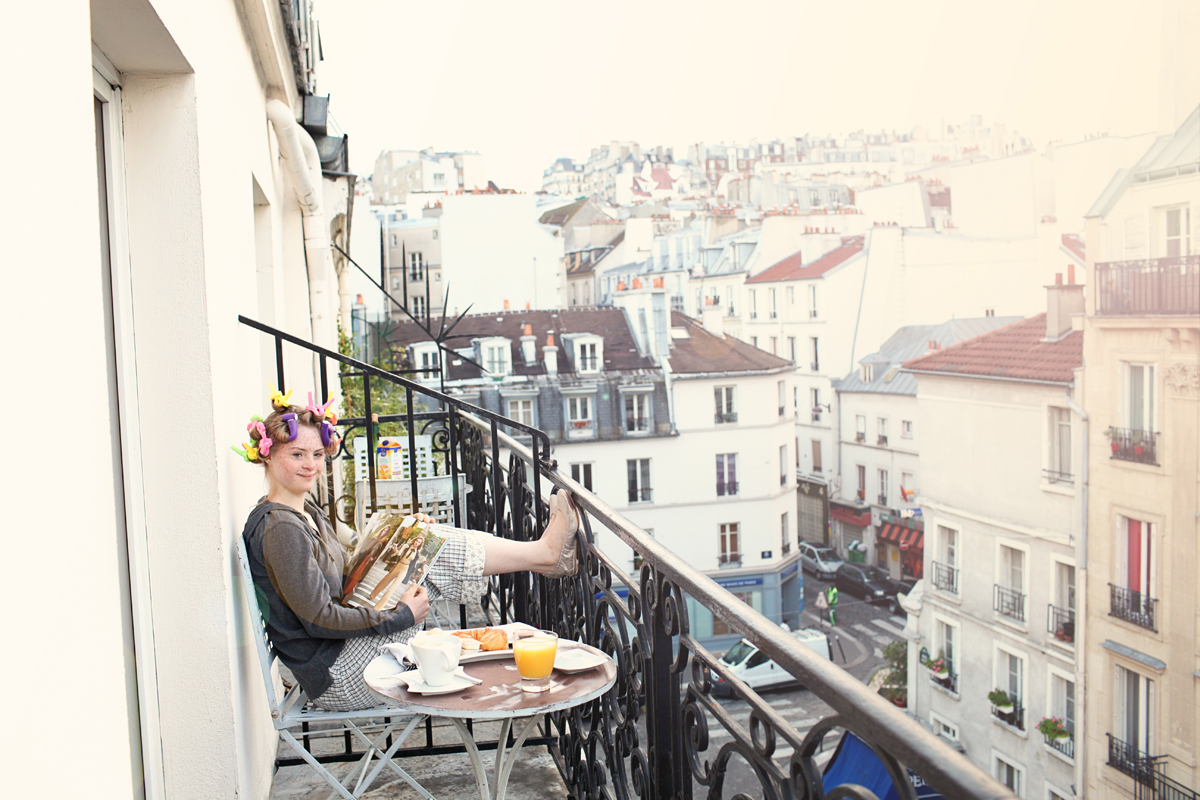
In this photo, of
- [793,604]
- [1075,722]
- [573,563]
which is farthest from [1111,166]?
[573,563]

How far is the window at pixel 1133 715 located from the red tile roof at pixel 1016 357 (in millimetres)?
6614

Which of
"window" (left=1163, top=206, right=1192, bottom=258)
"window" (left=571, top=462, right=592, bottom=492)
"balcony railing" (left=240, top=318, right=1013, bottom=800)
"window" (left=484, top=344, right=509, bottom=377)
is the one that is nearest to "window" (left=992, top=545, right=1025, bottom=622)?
"window" (left=571, top=462, right=592, bottom=492)

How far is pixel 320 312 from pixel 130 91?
424 cm

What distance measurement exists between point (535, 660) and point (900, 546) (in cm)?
2949

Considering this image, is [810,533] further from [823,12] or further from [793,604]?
[823,12]

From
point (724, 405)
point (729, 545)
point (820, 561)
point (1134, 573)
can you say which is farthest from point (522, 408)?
point (1134, 573)

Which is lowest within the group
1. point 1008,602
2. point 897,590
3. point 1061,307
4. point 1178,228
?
point 897,590

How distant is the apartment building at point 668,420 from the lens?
79.1 ft

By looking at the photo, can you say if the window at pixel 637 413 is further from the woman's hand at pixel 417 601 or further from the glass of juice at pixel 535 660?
the glass of juice at pixel 535 660

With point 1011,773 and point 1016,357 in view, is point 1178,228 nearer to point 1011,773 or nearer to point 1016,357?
point 1016,357

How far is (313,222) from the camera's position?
18.4 ft

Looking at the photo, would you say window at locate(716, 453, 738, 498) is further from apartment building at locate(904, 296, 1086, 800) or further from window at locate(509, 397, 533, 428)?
window at locate(509, 397, 533, 428)

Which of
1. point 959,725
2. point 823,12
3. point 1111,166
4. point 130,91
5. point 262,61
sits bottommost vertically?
point 959,725

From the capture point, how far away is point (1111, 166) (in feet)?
117
